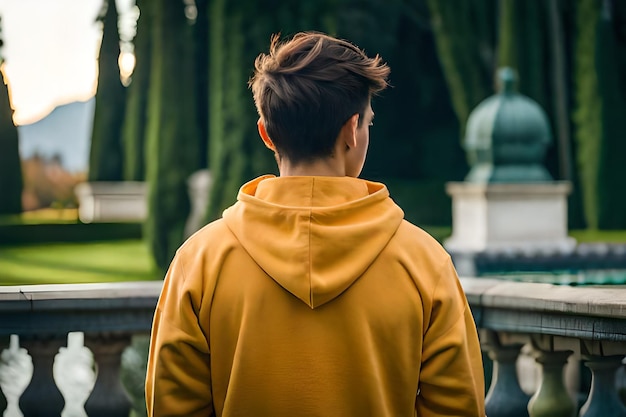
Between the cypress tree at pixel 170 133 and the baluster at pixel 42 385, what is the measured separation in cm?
1247

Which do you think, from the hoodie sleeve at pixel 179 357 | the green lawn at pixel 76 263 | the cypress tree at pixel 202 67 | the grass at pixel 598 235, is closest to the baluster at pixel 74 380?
the hoodie sleeve at pixel 179 357

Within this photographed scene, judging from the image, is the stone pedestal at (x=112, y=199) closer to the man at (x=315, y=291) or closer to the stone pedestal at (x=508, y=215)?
the stone pedestal at (x=508, y=215)

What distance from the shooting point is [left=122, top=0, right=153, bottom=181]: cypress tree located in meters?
21.9

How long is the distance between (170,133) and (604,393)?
544 inches

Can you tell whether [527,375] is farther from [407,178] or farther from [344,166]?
[407,178]

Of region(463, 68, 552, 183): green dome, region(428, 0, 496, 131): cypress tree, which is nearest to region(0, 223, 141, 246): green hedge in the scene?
region(428, 0, 496, 131): cypress tree

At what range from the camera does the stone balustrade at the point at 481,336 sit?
270 centimetres

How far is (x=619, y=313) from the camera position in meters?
2.46

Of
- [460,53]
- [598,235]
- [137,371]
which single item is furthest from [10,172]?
[137,371]

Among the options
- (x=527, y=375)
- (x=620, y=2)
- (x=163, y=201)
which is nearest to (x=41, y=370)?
(x=527, y=375)

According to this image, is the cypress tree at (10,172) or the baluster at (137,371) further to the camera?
the cypress tree at (10,172)

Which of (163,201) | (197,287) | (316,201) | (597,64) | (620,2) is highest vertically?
(620,2)

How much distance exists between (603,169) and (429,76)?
5.68 meters

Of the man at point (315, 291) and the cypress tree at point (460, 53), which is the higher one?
the cypress tree at point (460, 53)
